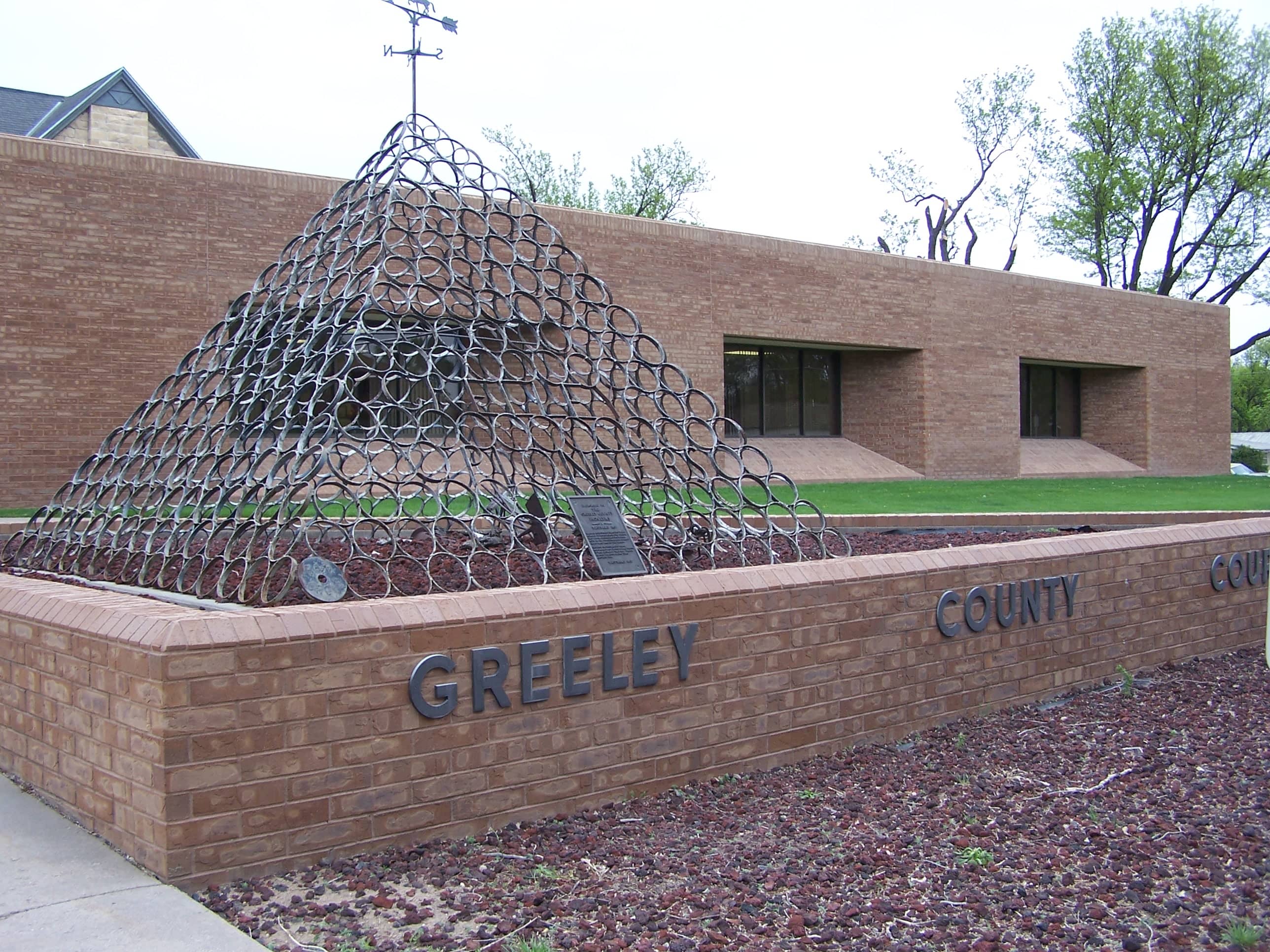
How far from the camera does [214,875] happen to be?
4.24 meters

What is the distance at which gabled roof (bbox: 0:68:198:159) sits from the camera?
30281 millimetres

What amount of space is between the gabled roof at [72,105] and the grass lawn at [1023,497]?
1873 centimetres

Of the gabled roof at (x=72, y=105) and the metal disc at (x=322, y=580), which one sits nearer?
the metal disc at (x=322, y=580)

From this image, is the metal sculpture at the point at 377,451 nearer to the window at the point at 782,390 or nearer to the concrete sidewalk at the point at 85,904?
the concrete sidewalk at the point at 85,904

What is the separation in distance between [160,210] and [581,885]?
15.2 metres

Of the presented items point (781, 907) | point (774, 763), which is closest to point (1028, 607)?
point (774, 763)

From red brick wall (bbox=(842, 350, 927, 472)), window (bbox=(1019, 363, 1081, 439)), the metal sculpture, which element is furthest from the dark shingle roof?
window (bbox=(1019, 363, 1081, 439))

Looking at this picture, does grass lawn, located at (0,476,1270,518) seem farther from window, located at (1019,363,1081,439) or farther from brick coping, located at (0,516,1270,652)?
brick coping, located at (0,516,1270,652)

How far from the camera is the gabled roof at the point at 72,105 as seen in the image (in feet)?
99.3

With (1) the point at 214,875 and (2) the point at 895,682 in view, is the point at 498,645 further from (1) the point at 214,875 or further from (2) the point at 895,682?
(2) the point at 895,682

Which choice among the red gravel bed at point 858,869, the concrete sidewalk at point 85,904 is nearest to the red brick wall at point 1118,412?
the red gravel bed at point 858,869

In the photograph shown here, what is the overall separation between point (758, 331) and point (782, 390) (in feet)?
11.2

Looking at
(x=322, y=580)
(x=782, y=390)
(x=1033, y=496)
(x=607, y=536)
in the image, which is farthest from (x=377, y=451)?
(x=782, y=390)

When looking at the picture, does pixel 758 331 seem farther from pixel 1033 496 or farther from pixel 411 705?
pixel 411 705
